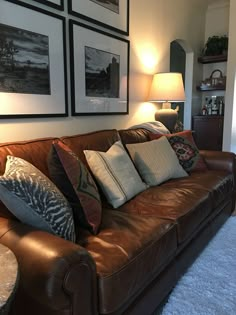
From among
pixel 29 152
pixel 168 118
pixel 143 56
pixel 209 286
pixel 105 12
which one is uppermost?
pixel 105 12

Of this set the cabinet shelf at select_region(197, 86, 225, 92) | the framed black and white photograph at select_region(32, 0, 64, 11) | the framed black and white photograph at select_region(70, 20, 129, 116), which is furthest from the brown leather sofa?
the cabinet shelf at select_region(197, 86, 225, 92)

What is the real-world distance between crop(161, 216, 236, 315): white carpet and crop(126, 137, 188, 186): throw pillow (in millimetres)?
609

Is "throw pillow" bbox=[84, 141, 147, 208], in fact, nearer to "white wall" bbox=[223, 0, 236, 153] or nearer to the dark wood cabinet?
"white wall" bbox=[223, 0, 236, 153]

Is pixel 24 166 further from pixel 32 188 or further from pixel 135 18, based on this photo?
pixel 135 18

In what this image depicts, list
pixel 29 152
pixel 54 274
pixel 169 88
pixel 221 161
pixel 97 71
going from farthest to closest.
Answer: pixel 169 88, pixel 221 161, pixel 97 71, pixel 29 152, pixel 54 274

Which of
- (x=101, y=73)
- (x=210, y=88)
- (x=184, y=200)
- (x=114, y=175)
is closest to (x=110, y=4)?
(x=101, y=73)

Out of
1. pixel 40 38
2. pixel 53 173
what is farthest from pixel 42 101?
pixel 53 173

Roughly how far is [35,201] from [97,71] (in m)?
1.61

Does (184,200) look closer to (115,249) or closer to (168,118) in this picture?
(115,249)

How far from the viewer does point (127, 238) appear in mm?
1211

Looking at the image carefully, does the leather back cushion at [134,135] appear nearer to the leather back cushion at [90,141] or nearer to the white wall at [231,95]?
the leather back cushion at [90,141]

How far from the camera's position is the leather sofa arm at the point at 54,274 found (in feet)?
2.73

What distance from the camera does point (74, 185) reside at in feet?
4.13

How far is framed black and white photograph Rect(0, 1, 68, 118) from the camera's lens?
1.65 meters
